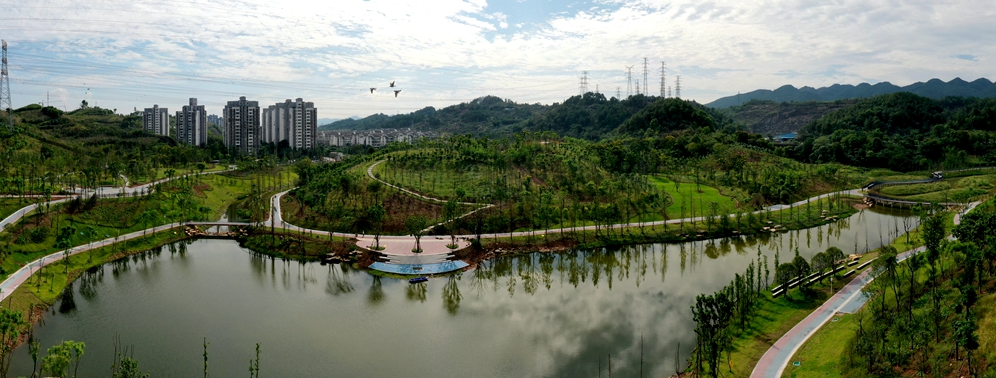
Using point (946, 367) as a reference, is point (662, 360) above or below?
below

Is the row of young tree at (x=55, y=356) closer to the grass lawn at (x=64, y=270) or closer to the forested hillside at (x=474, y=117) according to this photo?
the grass lawn at (x=64, y=270)

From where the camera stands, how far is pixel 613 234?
39406 mm

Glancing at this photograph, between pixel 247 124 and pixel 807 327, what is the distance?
9354cm

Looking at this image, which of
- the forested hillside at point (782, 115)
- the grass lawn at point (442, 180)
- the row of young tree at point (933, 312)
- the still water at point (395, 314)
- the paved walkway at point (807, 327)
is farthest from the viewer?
the forested hillside at point (782, 115)

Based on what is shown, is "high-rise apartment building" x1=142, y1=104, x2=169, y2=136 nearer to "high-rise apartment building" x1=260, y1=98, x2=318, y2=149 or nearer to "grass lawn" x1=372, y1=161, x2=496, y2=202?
"high-rise apartment building" x1=260, y1=98, x2=318, y2=149

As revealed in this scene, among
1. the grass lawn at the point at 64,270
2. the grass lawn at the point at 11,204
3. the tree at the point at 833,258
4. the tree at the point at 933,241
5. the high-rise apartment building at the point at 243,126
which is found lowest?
the grass lawn at the point at 64,270

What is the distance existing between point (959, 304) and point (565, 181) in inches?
1372

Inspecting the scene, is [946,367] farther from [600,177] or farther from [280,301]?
[600,177]

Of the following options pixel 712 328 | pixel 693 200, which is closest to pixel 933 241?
pixel 712 328

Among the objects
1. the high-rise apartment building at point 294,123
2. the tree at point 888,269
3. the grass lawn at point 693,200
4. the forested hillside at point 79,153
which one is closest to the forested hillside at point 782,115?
the grass lawn at point 693,200

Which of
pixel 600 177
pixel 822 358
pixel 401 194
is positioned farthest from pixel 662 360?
pixel 600 177

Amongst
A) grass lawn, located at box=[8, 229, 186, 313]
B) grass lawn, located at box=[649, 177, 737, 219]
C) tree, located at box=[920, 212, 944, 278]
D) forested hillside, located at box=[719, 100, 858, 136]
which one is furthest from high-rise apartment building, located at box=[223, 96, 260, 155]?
forested hillside, located at box=[719, 100, 858, 136]

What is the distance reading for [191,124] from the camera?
101 m

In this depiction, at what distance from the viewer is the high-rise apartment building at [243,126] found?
9638 centimetres
